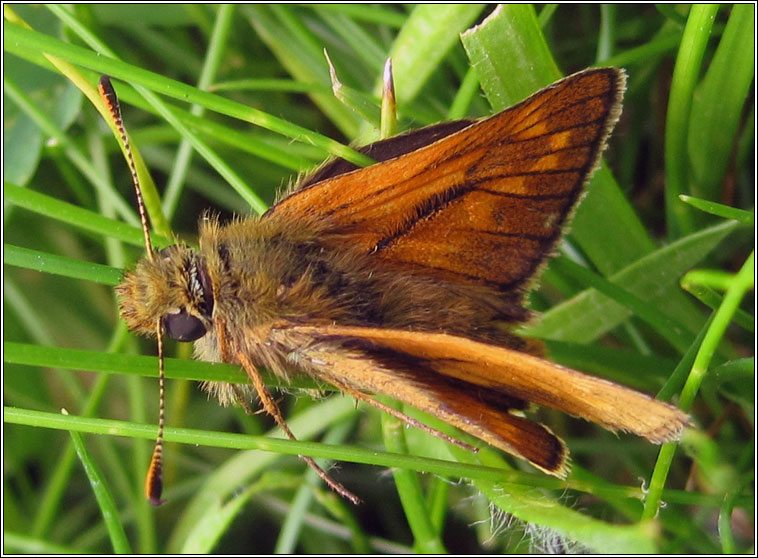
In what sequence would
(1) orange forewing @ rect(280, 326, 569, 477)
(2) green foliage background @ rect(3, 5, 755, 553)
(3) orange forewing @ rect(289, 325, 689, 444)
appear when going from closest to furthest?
(3) orange forewing @ rect(289, 325, 689, 444) < (1) orange forewing @ rect(280, 326, 569, 477) < (2) green foliage background @ rect(3, 5, 755, 553)

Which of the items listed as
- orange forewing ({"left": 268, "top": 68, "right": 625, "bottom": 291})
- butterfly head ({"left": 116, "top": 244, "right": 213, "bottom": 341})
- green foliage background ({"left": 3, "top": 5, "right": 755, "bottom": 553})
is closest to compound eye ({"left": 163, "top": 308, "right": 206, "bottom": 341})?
butterfly head ({"left": 116, "top": 244, "right": 213, "bottom": 341})

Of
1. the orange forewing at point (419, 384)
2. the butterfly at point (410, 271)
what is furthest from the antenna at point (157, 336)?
the orange forewing at point (419, 384)

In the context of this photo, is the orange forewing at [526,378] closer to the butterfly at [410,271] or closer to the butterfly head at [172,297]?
the butterfly at [410,271]

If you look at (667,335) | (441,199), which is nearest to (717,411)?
(667,335)

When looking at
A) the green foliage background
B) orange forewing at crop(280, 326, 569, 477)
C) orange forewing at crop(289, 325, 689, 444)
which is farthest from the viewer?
the green foliage background

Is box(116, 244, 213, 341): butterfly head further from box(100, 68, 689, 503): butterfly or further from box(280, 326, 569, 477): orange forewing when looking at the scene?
box(280, 326, 569, 477): orange forewing

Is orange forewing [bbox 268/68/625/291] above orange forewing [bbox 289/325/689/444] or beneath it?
above

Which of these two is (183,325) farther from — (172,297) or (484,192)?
(484,192)
